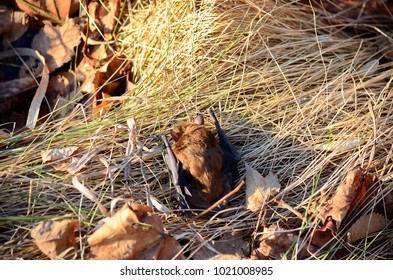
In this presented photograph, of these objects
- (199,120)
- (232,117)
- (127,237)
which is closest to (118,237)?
(127,237)

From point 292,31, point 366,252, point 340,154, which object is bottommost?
point 366,252

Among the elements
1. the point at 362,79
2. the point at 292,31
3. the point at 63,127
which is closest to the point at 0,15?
the point at 63,127

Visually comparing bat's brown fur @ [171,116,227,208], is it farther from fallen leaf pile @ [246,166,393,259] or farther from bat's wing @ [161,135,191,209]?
fallen leaf pile @ [246,166,393,259]

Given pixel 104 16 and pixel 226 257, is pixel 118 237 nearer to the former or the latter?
pixel 226 257

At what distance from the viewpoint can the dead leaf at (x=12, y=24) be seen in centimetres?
474

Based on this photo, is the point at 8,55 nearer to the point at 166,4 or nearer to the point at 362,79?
the point at 166,4

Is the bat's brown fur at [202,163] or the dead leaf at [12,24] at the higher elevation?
the dead leaf at [12,24]

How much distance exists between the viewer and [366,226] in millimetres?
3424

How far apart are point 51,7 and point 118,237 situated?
237 cm

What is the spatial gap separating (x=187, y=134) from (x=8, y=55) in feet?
6.17

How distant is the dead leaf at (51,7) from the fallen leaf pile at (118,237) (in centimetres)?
214

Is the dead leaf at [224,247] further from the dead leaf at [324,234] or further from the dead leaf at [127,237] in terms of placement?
the dead leaf at [324,234]

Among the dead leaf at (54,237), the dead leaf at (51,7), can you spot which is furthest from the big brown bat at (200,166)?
the dead leaf at (51,7)

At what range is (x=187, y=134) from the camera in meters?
3.65
